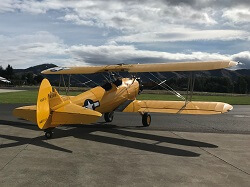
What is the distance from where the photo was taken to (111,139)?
33.3 ft

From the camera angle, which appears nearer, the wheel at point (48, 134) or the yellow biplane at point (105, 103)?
the yellow biplane at point (105, 103)

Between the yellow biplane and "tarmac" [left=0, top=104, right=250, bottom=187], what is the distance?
0.87m

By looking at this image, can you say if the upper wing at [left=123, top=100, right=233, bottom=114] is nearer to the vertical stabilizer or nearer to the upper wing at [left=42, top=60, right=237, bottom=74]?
the upper wing at [left=42, top=60, right=237, bottom=74]

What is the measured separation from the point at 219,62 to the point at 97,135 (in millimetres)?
5368

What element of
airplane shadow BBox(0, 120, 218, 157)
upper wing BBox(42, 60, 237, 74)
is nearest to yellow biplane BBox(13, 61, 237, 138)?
upper wing BBox(42, 60, 237, 74)

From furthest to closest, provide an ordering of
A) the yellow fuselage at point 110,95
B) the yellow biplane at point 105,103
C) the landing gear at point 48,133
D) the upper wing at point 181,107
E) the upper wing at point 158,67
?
the upper wing at point 181,107
the yellow fuselage at point 110,95
the upper wing at point 158,67
the landing gear at point 48,133
the yellow biplane at point 105,103

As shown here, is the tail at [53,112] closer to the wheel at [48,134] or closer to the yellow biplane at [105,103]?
the yellow biplane at [105,103]

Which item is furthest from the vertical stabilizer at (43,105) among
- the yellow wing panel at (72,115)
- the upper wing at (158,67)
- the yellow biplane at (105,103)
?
the upper wing at (158,67)

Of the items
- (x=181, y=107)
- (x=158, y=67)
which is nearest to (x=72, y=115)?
(x=158, y=67)

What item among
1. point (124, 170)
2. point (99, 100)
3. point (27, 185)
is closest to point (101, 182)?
point (124, 170)

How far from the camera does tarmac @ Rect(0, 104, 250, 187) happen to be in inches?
231

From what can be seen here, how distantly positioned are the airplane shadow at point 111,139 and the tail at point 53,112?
796 mm

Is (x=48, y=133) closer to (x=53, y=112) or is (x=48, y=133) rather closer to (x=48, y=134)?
(x=48, y=134)

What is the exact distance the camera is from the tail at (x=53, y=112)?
862cm
